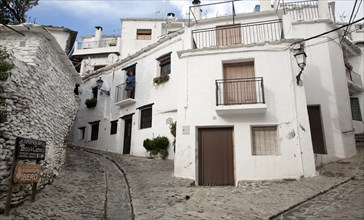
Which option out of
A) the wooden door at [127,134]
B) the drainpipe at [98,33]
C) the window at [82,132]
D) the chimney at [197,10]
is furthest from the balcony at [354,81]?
the drainpipe at [98,33]

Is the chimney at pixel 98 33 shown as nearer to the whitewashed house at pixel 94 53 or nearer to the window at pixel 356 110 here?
the whitewashed house at pixel 94 53

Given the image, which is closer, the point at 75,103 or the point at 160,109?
Result: the point at 75,103

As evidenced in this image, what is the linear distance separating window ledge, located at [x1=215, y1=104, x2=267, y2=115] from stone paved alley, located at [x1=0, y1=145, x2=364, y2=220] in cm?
232

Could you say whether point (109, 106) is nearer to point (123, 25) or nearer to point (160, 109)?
point (160, 109)

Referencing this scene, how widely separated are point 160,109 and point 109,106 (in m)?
5.18

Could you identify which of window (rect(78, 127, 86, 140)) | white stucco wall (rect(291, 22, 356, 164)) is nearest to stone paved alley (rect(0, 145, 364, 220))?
white stucco wall (rect(291, 22, 356, 164))

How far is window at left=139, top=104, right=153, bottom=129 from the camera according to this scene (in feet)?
48.0

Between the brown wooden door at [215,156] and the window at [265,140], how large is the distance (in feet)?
2.68

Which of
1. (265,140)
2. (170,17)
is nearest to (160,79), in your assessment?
(265,140)

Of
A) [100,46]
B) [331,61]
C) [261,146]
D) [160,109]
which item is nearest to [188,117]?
[261,146]

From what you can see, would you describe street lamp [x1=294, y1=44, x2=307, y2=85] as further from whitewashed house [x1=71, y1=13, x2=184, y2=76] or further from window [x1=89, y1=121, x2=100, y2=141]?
whitewashed house [x1=71, y1=13, x2=184, y2=76]

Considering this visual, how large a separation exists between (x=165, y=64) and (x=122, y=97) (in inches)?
149

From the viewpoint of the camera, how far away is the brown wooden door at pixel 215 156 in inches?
350

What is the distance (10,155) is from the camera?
555 cm
